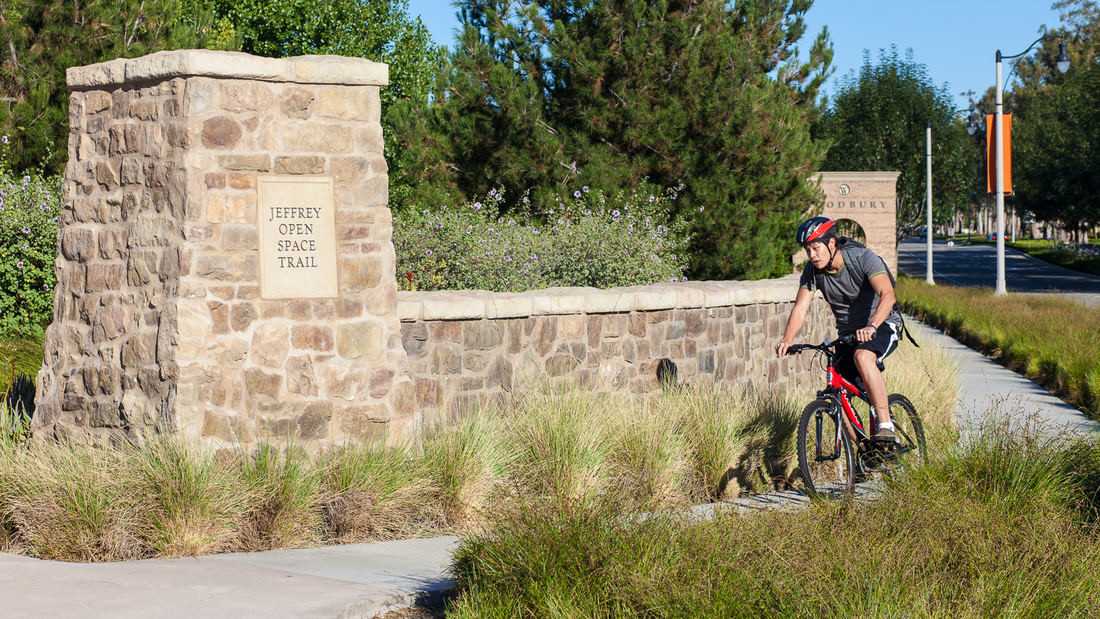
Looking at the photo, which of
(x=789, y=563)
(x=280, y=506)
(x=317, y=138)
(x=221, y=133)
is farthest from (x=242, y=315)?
(x=789, y=563)

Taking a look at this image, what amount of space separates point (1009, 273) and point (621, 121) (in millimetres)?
40211

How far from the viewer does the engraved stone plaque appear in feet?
29.8

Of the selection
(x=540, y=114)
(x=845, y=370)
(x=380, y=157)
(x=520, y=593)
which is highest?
(x=540, y=114)

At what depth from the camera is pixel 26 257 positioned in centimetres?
A: 1513

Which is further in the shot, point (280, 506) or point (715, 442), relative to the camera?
point (715, 442)

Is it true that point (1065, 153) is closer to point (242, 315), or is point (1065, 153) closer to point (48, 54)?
point (48, 54)

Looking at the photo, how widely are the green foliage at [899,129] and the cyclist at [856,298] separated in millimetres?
44787

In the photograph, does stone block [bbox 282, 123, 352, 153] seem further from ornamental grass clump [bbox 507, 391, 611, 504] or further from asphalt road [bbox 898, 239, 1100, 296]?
asphalt road [bbox 898, 239, 1100, 296]

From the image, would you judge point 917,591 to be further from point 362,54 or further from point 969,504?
point 362,54

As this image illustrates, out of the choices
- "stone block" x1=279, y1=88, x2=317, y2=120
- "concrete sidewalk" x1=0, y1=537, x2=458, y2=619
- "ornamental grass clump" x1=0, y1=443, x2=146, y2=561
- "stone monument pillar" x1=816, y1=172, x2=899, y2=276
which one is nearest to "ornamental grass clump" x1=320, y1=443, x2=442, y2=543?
"concrete sidewalk" x1=0, y1=537, x2=458, y2=619

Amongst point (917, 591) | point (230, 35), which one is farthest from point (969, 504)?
point (230, 35)

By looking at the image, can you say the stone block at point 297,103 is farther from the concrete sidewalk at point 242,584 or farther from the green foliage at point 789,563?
the green foliage at point 789,563

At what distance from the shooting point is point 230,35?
97.8 ft

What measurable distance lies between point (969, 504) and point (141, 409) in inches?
205
